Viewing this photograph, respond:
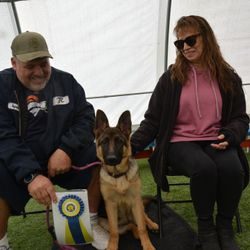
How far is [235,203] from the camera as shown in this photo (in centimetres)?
269

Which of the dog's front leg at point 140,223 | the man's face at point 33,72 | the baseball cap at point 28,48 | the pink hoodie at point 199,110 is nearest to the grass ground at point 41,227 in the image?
the dog's front leg at point 140,223

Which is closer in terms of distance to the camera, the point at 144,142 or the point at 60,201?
the point at 60,201

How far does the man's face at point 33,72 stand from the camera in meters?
2.78

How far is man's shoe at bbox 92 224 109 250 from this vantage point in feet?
9.42

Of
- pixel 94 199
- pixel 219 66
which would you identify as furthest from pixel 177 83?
pixel 94 199

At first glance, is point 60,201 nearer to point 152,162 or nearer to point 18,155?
point 18,155

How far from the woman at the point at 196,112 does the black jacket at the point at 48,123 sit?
0.56 metres

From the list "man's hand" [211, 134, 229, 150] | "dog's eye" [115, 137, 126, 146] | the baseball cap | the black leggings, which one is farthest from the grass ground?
the baseball cap

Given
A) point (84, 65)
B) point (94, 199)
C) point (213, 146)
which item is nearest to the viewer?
point (213, 146)

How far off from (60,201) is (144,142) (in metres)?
0.99

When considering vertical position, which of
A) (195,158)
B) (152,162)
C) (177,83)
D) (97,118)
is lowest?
(152,162)

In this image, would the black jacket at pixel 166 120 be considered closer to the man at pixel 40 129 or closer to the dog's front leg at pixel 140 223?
the dog's front leg at pixel 140 223

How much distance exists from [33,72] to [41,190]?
39.8 inches

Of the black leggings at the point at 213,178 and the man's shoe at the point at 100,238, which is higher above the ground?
the black leggings at the point at 213,178
